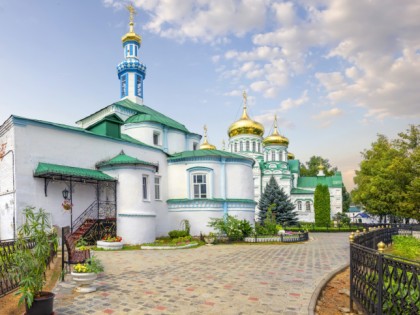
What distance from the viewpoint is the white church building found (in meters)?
14.7

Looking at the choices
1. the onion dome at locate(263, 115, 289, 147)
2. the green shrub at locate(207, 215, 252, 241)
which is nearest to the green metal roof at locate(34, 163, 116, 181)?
the green shrub at locate(207, 215, 252, 241)

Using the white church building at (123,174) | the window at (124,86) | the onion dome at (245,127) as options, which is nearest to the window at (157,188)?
the white church building at (123,174)

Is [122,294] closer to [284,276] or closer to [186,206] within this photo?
[284,276]

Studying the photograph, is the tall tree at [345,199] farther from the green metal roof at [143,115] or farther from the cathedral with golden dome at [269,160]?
the green metal roof at [143,115]

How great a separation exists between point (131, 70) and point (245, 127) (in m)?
21.0

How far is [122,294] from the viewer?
722 cm

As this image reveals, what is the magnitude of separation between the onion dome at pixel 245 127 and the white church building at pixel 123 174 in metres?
17.9

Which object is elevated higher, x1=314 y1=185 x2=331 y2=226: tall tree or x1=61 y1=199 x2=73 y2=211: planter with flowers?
x1=61 y1=199 x2=73 y2=211: planter with flowers

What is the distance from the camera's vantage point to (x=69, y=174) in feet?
49.0

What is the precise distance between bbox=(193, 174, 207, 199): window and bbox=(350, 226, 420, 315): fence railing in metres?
15.7

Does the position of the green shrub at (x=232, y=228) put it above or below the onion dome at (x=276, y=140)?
below

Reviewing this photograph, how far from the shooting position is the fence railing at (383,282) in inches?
169

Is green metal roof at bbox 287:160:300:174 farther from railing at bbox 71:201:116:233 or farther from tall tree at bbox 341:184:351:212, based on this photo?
railing at bbox 71:201:116:233

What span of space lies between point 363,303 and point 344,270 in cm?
491
